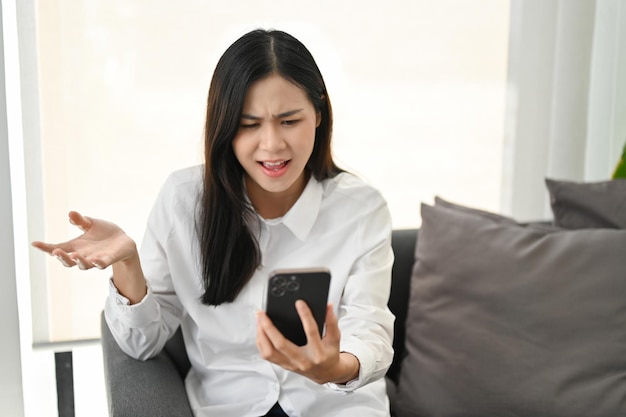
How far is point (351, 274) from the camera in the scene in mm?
1746

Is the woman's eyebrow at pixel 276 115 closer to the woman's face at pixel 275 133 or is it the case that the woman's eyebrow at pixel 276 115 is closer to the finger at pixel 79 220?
the woman's face at pixel 275 133

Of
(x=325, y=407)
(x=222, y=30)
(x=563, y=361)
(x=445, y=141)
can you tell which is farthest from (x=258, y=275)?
(x=445, y=141)

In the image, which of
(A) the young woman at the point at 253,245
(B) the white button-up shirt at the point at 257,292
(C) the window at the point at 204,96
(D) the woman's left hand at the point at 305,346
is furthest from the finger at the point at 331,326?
(C) the window at the point at 204,96

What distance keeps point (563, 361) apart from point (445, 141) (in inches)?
39.7

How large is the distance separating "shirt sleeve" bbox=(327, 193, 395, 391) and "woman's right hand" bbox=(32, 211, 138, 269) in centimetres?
45

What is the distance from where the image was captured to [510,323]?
73.8 inches

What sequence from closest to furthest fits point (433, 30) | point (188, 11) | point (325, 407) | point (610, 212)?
point (325, 407) → point (610, 212) → point (188, 11) → point (433, 30)

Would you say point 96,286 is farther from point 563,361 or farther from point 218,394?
point 563,361

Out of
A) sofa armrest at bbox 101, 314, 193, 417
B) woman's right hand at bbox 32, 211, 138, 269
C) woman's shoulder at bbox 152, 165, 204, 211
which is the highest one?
woman's shoulder at bbox 152, 165, 204, 211

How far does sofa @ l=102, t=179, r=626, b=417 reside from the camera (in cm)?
181

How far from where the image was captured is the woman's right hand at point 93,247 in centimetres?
146

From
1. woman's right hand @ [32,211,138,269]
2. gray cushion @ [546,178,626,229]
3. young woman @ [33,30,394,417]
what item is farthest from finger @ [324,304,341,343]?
gray cushion @ [546,178,626,229]

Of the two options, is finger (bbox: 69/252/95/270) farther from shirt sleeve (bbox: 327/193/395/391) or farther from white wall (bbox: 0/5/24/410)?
white wall (bbox: 0/5/24/410)

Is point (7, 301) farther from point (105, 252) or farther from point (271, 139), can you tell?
point (271, 139)
